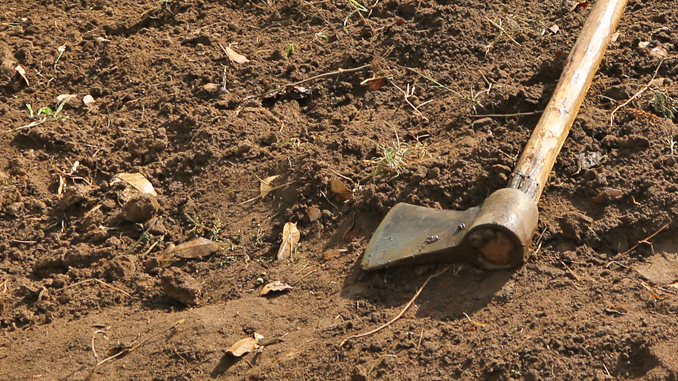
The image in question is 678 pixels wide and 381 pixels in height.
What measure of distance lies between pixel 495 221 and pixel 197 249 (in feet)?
4.72

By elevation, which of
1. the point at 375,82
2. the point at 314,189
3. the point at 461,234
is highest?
the point at 461,234

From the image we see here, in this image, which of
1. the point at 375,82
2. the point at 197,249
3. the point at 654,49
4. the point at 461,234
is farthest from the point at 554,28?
the point at 197,249

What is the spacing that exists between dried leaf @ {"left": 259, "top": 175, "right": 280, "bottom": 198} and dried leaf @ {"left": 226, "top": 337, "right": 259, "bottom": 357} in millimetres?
932

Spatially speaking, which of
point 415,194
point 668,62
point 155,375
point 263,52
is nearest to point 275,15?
point 263,52

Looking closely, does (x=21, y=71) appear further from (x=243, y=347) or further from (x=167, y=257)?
(x=243, y=347)

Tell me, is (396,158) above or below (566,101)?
below

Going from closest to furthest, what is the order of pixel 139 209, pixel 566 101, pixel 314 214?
1. pixel 566 101
2. pixel 314 214
3. pixel 139 209

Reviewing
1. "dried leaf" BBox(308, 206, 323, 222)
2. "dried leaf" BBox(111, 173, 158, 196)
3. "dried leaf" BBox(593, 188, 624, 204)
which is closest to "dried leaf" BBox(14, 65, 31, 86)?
"dried leaf" BBox(111, 173, 158, 196)

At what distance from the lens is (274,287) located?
3.29m

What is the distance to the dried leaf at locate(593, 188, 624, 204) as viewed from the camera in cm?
328

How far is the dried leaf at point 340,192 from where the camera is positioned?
143 inches

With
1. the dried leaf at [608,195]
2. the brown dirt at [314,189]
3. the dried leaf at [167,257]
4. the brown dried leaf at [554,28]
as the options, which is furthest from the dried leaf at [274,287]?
the brown dried leaf at [554,28]

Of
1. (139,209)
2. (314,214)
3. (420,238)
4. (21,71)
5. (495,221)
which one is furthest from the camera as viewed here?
(21,71)

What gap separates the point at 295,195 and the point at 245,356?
3.20 ft
